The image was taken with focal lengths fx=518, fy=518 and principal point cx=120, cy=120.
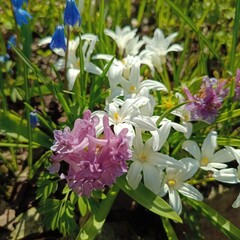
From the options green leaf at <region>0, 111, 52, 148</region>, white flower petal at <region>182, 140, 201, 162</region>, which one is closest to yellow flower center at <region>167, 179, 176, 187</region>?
white flower petal at <region>182, 140, 201, 162</region>

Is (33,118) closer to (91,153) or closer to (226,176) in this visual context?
(91,153)

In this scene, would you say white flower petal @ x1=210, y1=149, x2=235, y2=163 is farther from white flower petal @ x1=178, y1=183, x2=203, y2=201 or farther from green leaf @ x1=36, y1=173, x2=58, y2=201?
green leaf @ x1=36, y1=173, x2=58, y2=201

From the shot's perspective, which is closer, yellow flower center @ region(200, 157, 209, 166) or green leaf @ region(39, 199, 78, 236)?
green leaf @ region(39, 199, 78, 236)

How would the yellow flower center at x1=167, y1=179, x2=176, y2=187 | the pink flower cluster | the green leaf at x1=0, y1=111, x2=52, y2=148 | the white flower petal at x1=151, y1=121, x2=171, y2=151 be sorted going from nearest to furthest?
1. the pink flower cluster
2. the white flower petal at x1=151, y1=121, x2=171, y2=151
3. the yellow flower center at x1=167, y1=179, x2=176, y2=187
4. the green leaf at x1=0, y1=111, x2=52, y2=148

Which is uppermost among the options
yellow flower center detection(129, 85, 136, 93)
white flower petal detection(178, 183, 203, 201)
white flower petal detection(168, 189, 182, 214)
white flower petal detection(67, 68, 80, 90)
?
white flower petal detection(67, 68, 80, 90)

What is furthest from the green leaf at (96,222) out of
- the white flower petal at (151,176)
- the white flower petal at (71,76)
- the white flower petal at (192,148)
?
the white flower petal at (71,76)

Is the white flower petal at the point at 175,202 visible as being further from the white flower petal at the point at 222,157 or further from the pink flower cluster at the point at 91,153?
the pink flower cluster at the point at 91,153
